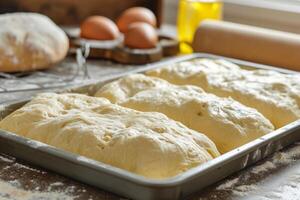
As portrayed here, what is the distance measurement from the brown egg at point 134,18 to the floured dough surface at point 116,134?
0.80 metres

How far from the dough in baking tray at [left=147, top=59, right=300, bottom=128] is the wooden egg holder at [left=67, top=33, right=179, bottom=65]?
0.22 meters

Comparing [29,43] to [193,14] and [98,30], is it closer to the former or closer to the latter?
[98,30]

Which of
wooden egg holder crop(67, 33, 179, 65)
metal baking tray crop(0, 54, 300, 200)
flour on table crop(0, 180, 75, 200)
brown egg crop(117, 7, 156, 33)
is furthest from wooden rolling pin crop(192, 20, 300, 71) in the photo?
flour on table crop(0, 180, 75, 200)

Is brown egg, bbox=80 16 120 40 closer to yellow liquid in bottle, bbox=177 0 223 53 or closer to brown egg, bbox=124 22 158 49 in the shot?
brown egg, bbox=124 22 158 49

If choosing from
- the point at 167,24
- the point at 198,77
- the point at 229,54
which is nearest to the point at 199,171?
the point at 198,77

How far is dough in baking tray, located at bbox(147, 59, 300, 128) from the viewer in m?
1.33

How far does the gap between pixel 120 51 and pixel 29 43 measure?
0.29 m

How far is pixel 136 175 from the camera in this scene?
93 cm

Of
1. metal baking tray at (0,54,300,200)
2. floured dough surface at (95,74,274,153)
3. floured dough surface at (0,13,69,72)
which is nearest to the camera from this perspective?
metal baking tray at (0,54,300,200)

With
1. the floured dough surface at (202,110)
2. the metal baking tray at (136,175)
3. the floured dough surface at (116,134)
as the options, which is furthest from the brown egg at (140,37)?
the metal baking tray at (136,175)

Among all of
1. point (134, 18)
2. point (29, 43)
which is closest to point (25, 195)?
point (29, 43)

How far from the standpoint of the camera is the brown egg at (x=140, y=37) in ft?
6.06

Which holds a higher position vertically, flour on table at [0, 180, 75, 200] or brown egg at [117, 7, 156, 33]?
flour on table at [0, 180, 75, 200]

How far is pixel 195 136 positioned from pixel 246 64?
1.95ft
